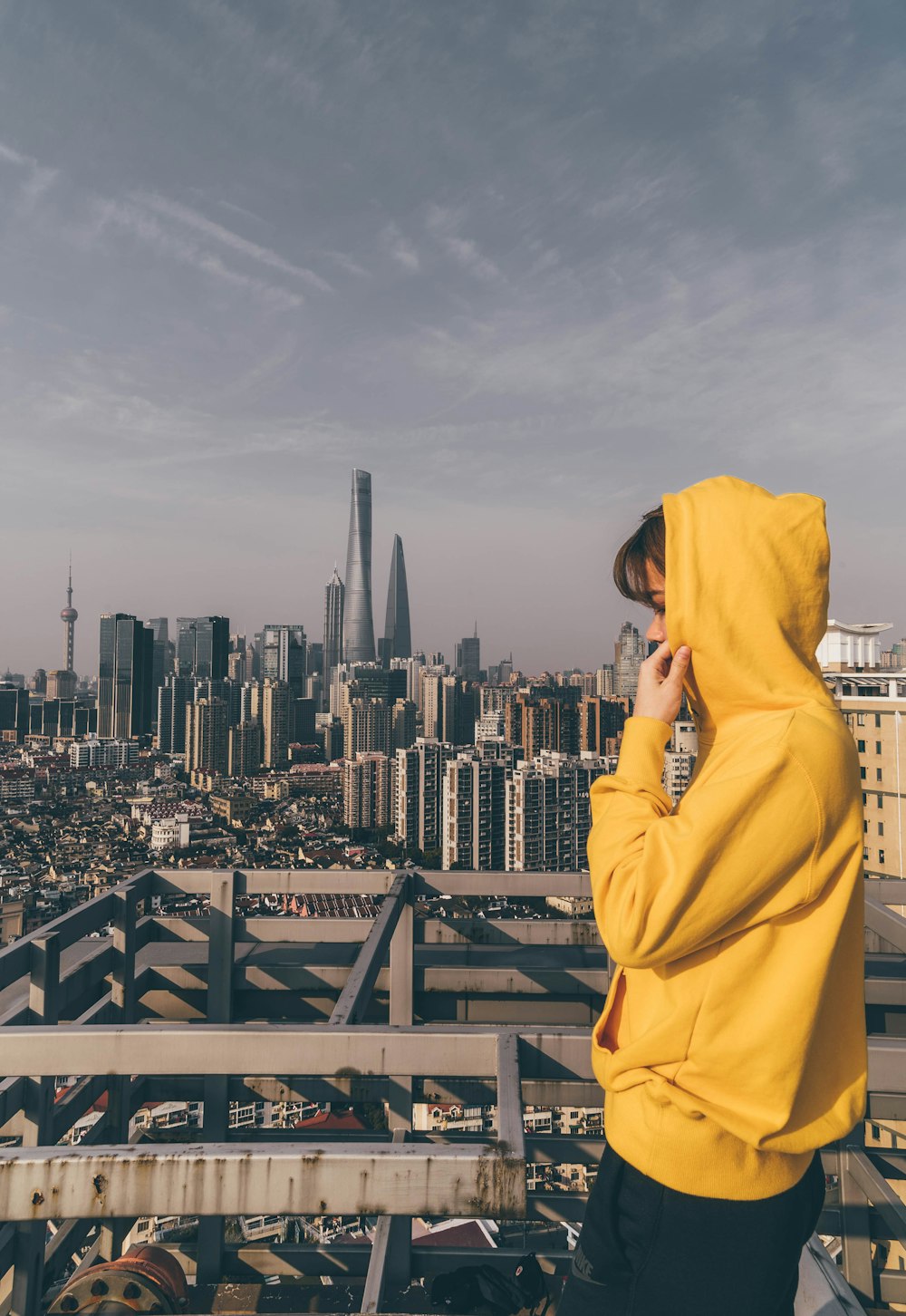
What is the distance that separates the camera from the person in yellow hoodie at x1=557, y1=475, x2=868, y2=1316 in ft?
1.79

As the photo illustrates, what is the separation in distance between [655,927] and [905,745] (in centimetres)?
1278

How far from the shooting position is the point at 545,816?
95.7 ft

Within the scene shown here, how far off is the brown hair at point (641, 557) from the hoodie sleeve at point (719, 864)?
211 mm

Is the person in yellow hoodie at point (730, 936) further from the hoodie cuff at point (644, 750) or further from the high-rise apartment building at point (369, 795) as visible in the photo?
the high-rise apartment building at point (369, 795)

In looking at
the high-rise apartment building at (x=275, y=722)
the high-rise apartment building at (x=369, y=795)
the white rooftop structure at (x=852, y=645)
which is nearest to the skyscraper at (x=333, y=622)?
the high-rise apartment building at (x=275, y=722)

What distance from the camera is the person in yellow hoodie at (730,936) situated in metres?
0.55

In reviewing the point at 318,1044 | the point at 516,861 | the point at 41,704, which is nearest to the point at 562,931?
the point at 318,1044

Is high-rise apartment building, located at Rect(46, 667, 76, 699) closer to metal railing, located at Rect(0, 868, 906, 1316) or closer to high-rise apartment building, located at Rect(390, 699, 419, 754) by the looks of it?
high-rise apartment building, located at Rect(390, 699, 419, 754)

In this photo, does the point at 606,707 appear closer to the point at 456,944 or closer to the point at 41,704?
the point at 456,944

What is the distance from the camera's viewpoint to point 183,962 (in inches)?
82.9

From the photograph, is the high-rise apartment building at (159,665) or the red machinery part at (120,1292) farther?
the high-rise apartment building at (159,665)

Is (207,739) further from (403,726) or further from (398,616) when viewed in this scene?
(398,616)

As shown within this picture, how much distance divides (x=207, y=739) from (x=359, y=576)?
62.4m

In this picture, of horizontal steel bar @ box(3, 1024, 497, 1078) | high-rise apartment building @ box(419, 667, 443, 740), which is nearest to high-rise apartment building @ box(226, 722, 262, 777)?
high-rise apartment building @ box(419, 667, 443, 740)
